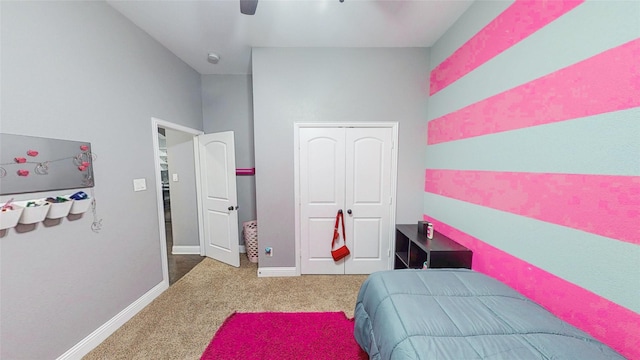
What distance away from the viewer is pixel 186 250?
3.24m

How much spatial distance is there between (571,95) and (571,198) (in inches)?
21.8

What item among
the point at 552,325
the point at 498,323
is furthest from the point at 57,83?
the point at 552,325

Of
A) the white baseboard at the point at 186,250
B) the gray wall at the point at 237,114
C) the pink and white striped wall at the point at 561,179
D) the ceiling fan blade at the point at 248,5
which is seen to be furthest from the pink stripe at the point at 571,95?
the white baseboard at the point at 186,250

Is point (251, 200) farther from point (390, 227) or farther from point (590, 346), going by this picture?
point (590, 346)

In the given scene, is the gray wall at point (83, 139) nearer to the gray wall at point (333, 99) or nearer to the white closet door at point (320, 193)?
the gray wall at point (333, 99)

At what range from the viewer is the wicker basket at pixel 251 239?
293 centimetres

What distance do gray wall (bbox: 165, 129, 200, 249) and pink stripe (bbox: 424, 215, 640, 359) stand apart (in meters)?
3.69

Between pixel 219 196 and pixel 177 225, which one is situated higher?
pixel 219 196

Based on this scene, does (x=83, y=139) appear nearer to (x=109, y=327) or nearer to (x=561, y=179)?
(x=109, y=327)

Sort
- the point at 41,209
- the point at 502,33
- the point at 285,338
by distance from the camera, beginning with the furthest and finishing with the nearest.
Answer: the point at 285,338, the point at 502,33, the point at 41,209

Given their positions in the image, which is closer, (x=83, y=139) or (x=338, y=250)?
(x=83, y=139)

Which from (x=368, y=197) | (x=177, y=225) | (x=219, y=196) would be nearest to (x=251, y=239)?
(x=219, y=196)

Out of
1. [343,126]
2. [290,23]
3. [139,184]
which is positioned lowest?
[139,184]

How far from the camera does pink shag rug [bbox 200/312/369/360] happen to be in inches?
58.9
